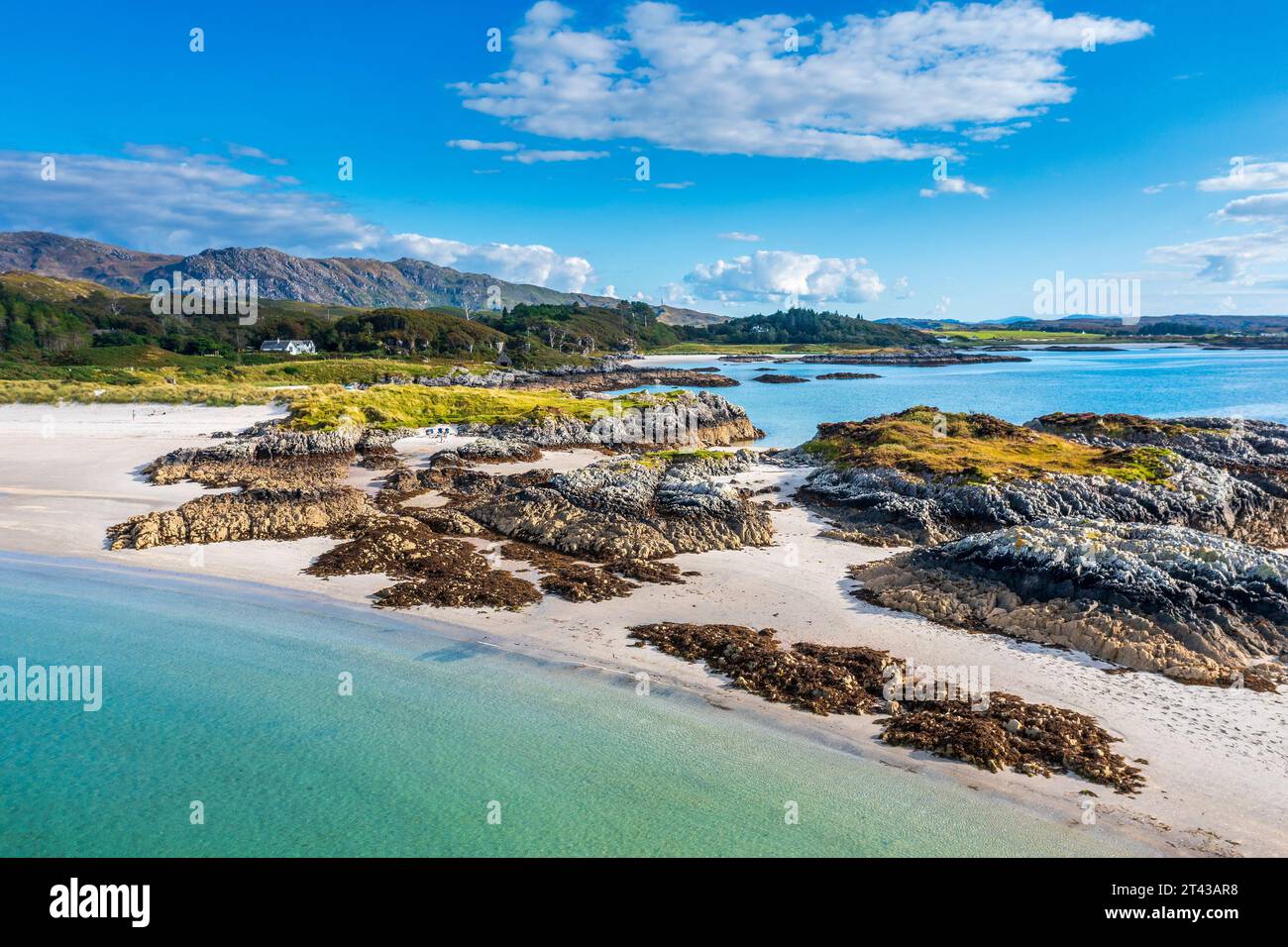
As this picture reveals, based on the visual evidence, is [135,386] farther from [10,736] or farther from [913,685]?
[913,685]

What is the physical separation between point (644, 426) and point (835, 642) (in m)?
31.7

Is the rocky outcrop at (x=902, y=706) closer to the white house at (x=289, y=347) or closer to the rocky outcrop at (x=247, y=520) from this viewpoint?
the rocky outcrop at (x=247, y=520)

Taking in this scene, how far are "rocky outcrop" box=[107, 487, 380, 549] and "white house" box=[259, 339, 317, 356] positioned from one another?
74097 mm

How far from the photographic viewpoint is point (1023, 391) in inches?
3533

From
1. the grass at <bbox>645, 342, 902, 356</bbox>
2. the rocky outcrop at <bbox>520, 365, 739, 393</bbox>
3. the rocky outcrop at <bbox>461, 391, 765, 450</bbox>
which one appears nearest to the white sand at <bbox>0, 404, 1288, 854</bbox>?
the rocky outcrop at <bbox>461, 391, 765, 450</bbox>

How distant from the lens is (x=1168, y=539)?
59.2 feet

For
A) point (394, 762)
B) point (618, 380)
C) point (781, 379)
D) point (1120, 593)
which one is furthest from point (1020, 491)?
point (781, 379)

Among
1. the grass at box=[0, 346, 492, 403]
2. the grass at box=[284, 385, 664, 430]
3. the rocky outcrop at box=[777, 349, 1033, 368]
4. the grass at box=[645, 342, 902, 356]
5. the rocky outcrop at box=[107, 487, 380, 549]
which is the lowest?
the rocky outcrop at box=[107, 487, 380, 549]

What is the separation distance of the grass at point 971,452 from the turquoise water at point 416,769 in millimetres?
18645

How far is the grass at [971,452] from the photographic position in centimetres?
2778

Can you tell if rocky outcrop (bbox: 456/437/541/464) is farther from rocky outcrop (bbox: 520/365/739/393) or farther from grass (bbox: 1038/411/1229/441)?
rocky outcrop (bbox: 520/365/739/393)

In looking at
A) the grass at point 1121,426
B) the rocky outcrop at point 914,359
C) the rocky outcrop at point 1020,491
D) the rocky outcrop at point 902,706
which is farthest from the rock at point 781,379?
the rocky outcrop at point 902,706

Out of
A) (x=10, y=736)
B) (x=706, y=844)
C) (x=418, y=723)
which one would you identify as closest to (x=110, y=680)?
(x=10, y=736)

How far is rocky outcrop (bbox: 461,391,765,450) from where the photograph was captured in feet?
141
